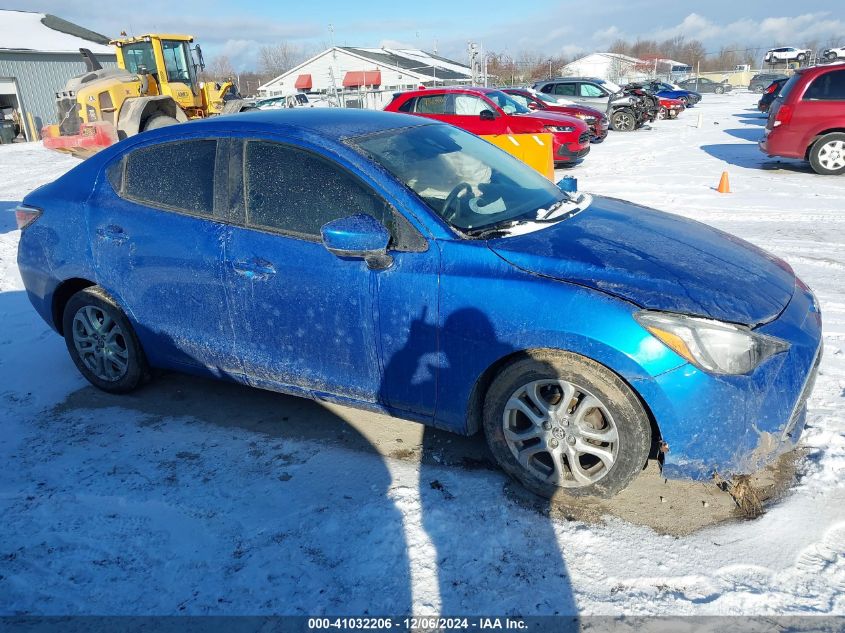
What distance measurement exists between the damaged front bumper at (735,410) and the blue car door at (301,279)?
1092mm

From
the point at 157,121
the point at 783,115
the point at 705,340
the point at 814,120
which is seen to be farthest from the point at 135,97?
the point at 705,340

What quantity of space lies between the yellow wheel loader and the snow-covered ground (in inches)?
446

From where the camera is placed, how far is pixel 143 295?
3738mm

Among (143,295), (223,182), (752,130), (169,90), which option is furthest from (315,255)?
(752,130)

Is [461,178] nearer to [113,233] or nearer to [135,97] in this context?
[113,233]

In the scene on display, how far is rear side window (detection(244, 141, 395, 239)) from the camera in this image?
3080mm

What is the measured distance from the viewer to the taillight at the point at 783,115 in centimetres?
1107

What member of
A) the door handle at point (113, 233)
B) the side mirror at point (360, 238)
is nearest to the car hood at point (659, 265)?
the side mirror at point (360, 238)

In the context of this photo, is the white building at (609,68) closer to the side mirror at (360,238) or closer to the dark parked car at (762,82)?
the dark parked car at (762,82)

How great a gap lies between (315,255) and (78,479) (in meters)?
1.70

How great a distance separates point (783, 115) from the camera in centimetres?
1116

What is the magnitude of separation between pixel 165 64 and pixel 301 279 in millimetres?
15428

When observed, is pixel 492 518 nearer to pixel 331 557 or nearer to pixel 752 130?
pixel 331 557

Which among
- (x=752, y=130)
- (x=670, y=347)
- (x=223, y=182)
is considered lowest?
(x=752, y=130)
